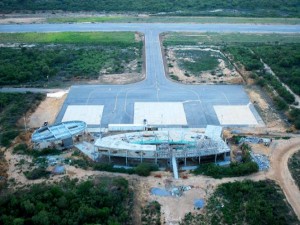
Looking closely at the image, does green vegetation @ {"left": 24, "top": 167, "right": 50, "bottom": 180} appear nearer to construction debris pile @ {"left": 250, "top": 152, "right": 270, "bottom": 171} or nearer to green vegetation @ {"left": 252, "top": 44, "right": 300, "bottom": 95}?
construction debris pile @ {"left": 250, "top": 152, "right": 270, "bottom": 171}

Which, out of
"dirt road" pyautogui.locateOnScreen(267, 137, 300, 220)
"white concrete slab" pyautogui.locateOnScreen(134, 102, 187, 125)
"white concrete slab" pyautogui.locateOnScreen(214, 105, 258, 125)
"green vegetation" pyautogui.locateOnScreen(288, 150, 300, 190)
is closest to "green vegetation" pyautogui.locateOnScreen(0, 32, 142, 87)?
"white concrete slab" pyautogui.locateOnScreen(134, 102, 187, 125)

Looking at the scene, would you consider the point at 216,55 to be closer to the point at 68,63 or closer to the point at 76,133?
the point at 68,63

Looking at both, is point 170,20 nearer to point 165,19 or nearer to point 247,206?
point 165,19

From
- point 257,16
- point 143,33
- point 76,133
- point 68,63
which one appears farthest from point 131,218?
point 257,16

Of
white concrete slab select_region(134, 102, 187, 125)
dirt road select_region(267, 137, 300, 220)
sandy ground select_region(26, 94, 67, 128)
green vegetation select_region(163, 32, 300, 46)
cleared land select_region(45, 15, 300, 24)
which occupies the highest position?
cleared land select_region(45, 15, 300, 24)

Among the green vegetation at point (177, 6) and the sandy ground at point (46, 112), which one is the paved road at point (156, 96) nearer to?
the sandy ground at point (46, 112)
